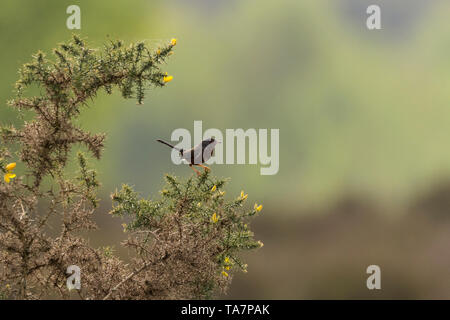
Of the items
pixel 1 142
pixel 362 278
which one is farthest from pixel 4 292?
pixel 362 278

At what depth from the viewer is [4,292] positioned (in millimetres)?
2605

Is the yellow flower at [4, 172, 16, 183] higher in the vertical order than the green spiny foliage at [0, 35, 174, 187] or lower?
lower

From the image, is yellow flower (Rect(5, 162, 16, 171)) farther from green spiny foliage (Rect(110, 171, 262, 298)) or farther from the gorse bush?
green spiny foliage (Rect(110, 171, 262, 298))

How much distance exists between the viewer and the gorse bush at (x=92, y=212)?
2436mm

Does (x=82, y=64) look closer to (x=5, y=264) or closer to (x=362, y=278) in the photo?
(x=5, y=264)

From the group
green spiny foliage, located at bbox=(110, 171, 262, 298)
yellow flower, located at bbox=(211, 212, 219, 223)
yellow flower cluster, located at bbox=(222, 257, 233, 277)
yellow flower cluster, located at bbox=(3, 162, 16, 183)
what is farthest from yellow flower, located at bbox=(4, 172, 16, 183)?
yellow flower cluster, located at bbox=(222, 257, 233, 277)

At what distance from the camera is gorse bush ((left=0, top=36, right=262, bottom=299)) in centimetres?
244

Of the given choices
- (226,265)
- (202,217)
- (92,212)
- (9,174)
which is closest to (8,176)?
(9,174)

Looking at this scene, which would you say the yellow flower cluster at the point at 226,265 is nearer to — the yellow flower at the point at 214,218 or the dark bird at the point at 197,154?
the yellow flower at the point at 214,218

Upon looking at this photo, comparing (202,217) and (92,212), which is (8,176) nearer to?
(92,212)

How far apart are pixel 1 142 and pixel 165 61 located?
830mm

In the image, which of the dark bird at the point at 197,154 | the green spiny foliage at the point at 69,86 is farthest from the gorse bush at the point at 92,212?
the dark bird at the point at 197,154

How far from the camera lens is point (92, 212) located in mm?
2611

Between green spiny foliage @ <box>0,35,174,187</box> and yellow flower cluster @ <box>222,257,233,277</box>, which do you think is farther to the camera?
yellow flower cluster @ <box>222,257,233,277</box>
